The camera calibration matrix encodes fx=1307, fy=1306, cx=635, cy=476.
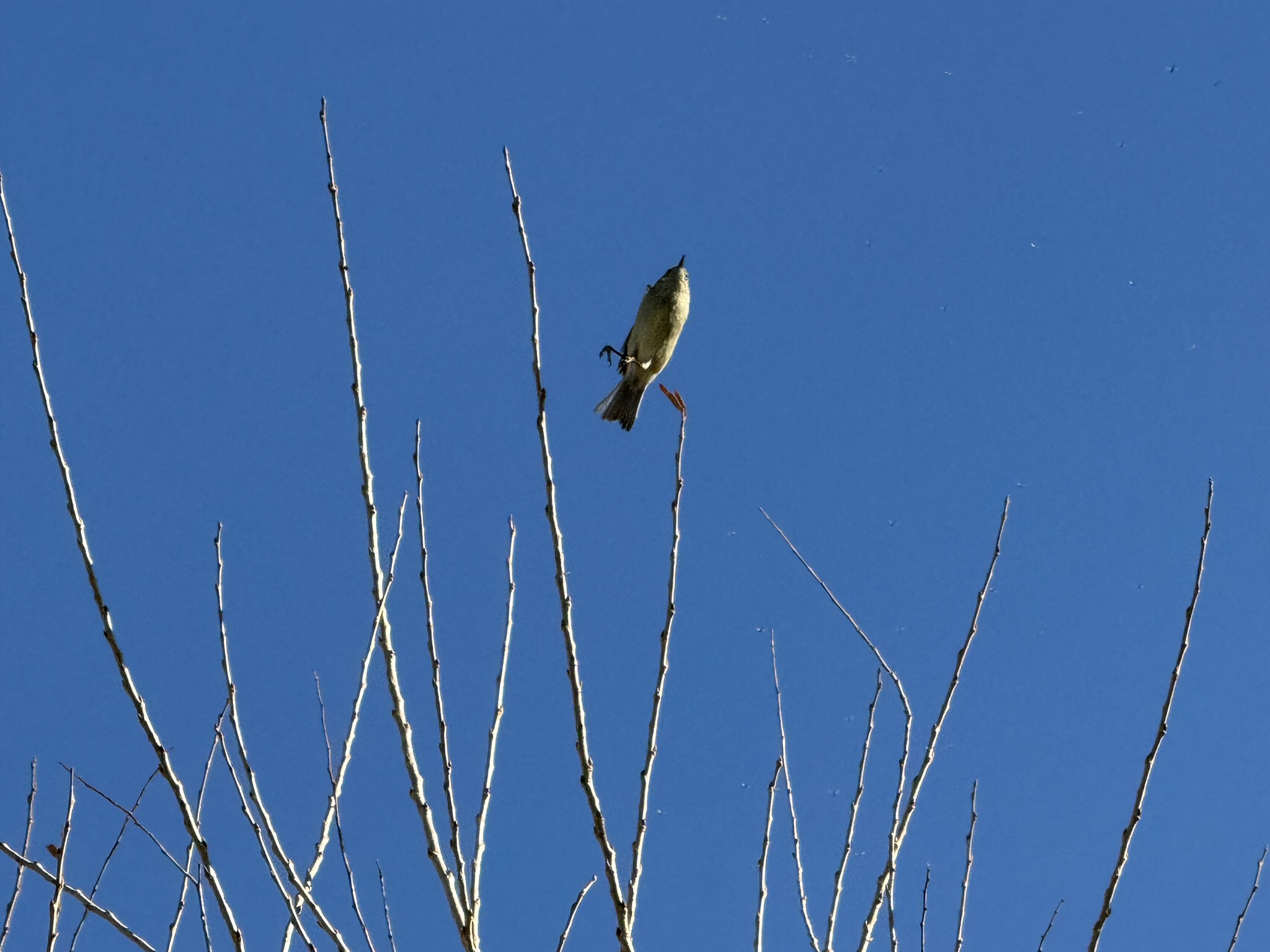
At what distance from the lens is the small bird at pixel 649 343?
555 cm

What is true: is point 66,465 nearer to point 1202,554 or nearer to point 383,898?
point 383,898

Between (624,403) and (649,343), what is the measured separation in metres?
0.32

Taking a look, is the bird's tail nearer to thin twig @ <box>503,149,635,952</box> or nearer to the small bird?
the small bird

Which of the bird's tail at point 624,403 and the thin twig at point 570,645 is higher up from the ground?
the bird's tail at point 624,403

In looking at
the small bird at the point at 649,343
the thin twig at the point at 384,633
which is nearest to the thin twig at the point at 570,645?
the thin twig at the point at 384,633

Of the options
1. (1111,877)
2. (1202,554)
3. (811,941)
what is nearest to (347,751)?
(811,941)

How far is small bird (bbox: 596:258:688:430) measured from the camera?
5.55m

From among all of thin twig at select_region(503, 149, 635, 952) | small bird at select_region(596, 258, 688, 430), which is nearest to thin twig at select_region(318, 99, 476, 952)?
Answer: thin twig at select_region(503, 149, 635, 952)

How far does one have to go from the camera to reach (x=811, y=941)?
9.12 ft

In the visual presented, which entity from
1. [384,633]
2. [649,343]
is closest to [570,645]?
[384,633]

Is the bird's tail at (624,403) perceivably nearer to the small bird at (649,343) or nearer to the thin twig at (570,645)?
the small bird at (649,343)

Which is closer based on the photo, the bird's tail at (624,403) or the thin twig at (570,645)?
the thin twig at (570,645)

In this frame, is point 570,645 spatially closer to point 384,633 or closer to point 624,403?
point 384,633

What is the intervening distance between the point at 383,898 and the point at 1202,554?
6.84ft
